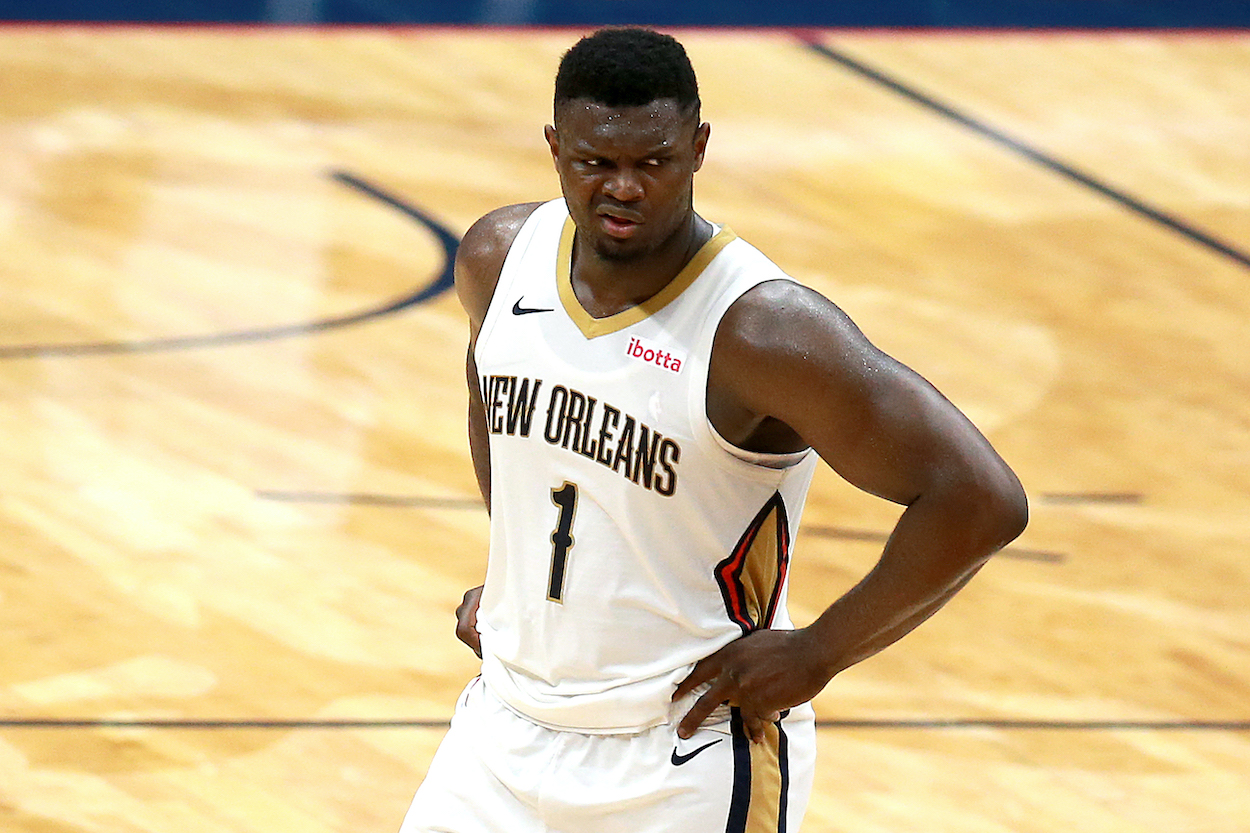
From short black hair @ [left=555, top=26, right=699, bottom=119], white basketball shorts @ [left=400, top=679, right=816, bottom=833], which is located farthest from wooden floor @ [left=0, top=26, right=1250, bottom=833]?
short black hair @ [left=555, top=26, right=699, bottom=119]

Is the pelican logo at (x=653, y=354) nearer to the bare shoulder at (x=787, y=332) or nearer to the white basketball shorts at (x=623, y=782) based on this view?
the bare shoulder at (x=787, y=332)

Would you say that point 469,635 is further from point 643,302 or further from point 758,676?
point 643,302

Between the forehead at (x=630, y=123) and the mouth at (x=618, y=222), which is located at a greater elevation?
the forehead at (x=630, y=123)

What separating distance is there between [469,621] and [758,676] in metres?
0.69

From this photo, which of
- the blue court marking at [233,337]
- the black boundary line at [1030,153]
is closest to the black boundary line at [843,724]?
the blue court marking at [233,337]

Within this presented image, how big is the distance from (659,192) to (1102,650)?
2986mm

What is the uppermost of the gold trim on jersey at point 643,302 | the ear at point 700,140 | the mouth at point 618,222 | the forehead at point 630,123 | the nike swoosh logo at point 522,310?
the forehead at point 630,123

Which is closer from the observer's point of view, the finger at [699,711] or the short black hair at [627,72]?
the short black hair at [627,72]

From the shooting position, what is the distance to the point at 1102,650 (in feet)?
16.3

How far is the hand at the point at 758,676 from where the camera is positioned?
8.23ft

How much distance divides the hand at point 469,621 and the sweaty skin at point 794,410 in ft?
1.86

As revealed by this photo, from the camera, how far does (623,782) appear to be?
257 cm

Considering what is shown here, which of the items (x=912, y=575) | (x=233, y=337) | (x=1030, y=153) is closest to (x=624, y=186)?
(x=912, y=575)

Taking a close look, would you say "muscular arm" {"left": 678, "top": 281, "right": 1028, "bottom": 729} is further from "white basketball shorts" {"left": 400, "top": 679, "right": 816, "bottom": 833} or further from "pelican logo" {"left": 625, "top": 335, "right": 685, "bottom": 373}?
"white basketball shorts" {"left": 400, "top": 679, "right": 816, "bottom": 833}
